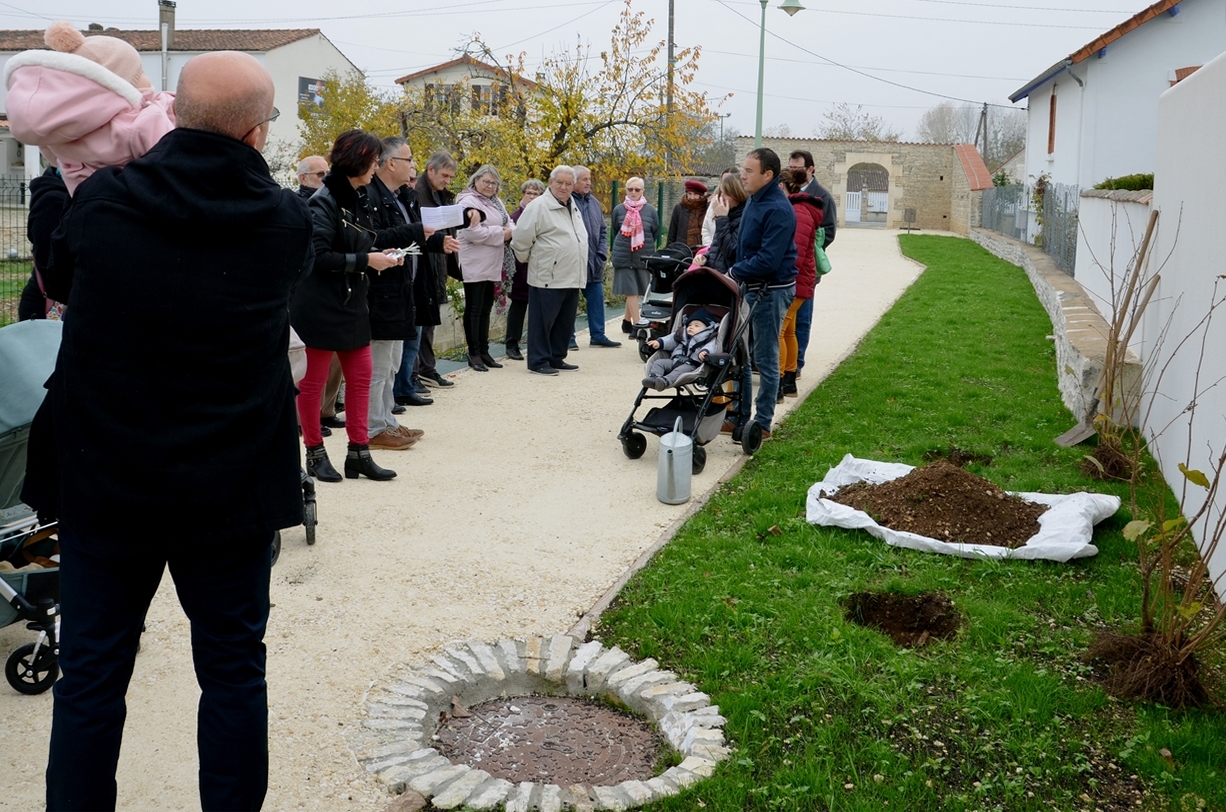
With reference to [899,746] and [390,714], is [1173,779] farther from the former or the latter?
[390,714]

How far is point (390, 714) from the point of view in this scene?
407 cm

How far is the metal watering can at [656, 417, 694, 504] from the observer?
6.77 meters

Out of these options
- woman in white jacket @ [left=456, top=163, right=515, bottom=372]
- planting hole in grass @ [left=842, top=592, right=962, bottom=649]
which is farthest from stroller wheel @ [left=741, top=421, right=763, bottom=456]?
woman in white jacket @ [left=456, top=163, right=515, bottom=372]

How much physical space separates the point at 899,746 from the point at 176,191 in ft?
9.41

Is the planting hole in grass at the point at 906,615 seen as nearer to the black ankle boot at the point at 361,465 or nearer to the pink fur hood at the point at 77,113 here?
the black ankle boot at the point at 361,465

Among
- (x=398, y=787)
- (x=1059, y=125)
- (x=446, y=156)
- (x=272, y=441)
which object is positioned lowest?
(x=398, y=787)

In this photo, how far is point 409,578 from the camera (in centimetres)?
544

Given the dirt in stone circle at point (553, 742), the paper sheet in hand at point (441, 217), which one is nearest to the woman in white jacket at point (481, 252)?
the paper sheet in hand at point (441, 217)

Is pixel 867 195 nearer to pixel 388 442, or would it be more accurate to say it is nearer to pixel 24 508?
pixel 388 442

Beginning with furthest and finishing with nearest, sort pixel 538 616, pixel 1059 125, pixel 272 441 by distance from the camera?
1. pixel 1059 125
2. pixel 538 616
3. pixel 272 441

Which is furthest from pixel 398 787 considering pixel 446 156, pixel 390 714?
pixel 446 156

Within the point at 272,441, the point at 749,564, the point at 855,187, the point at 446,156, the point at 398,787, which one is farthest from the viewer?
the point at 855,187

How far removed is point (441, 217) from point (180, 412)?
5.06m

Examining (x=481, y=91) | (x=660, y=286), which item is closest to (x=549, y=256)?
(x=660, y=286)
